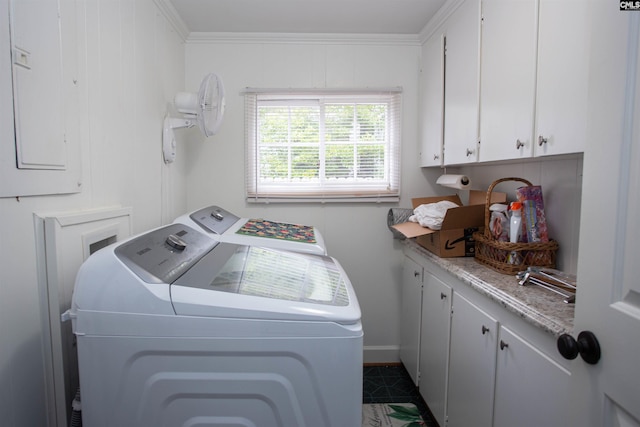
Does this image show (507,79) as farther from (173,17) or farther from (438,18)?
(173,17)

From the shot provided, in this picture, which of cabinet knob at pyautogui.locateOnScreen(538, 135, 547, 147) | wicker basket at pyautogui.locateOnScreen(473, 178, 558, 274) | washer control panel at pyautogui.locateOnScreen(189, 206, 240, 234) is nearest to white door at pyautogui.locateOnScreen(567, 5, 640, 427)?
cabinet knob at pyautogui.locateOnScreen(538, 135, 547, 147)

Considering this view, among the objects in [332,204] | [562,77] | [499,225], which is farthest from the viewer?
[332,204]

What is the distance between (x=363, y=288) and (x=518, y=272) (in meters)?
1.32

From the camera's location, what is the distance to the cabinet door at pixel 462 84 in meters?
1.76

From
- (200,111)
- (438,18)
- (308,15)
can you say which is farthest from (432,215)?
(308,15)

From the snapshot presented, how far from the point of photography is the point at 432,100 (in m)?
2.33

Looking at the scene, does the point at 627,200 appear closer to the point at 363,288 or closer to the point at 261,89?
the point at 363,288

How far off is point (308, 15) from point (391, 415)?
2620 millimetres

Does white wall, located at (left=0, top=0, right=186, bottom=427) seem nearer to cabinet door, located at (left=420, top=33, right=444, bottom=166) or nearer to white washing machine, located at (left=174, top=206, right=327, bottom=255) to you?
white washing machine, located at (left=174, top=206, right=327, bottom=255)

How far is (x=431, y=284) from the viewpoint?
197 cm

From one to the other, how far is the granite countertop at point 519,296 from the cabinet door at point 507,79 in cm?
53

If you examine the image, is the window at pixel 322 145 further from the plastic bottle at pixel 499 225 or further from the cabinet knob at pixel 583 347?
the cabinet knob at pixel 583 347

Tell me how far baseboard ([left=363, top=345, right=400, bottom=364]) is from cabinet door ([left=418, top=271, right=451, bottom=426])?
0.49 m

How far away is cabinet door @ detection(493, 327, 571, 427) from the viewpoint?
1.00m
